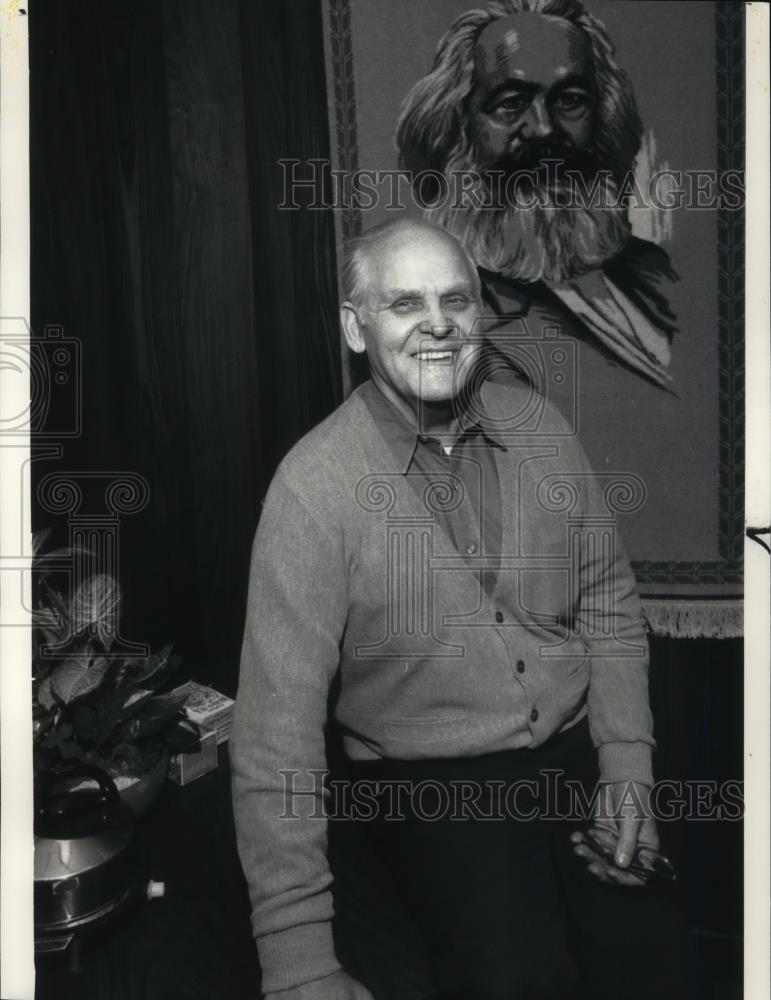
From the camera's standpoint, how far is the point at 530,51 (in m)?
1.01

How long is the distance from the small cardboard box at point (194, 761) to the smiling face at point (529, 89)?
2.79 ft

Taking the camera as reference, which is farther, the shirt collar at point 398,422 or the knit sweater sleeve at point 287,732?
the shirt collar at point 398,422

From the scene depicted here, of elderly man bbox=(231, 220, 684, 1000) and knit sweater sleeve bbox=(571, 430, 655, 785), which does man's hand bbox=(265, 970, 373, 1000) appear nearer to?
elderly man bbox=(231, 220, 684, 1000)

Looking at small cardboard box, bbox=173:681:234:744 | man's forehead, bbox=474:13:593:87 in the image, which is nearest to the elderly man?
small cardboard box, bbox=173:681:234:744

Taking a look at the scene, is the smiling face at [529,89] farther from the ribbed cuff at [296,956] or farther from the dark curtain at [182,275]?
the ribbed cuff at [296,956]

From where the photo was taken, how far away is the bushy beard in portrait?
1023 mm

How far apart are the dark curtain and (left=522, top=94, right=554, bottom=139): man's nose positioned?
27cm

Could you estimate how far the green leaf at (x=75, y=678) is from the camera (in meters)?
0.96

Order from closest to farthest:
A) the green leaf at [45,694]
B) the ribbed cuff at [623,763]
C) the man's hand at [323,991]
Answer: the man's hand at [323,991] < the green leaf at [45,694] < the ribbed cuff at [623,763]

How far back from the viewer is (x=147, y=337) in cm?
97

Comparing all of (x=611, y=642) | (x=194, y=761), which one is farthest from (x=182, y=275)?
(x=611, y=642)

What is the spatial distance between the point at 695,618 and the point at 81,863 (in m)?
0.85

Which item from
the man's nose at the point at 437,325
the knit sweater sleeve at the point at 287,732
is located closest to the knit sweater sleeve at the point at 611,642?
the man's nose at the point at 437,325

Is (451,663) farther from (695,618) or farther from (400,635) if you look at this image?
(695,618)
